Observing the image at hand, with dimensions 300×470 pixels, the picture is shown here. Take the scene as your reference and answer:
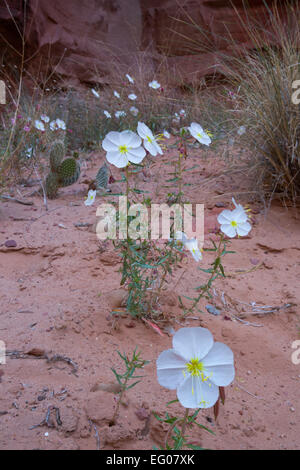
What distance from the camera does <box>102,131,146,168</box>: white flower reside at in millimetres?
1129

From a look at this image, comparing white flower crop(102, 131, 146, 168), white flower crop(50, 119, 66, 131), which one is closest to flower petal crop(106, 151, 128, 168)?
white flower crop(102, 131, 146, 168)

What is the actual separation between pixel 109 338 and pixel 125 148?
2.16 ft

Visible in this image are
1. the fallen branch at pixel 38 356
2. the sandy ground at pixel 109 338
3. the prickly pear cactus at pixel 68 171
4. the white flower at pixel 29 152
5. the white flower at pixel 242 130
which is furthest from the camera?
the white flower at pixel 29 152

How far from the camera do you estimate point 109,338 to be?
53.6 inches

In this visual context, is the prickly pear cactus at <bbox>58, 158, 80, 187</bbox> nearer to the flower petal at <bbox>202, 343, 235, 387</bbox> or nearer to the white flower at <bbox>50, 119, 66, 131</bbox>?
the white flower at <bbox>50, 119, 66, 131</bbox>

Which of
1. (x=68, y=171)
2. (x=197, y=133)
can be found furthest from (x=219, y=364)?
(x=68, y=171)

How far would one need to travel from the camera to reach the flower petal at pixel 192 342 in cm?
75

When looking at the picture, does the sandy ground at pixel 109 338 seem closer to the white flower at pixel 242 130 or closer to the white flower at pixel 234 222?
the white flower at pixel 234 222

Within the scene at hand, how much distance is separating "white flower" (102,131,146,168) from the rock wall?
4806 mm

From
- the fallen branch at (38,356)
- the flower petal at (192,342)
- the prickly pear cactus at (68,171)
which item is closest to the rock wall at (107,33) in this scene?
the prickly pear cactus at (68,171)

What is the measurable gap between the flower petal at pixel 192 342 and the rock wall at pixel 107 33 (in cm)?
535

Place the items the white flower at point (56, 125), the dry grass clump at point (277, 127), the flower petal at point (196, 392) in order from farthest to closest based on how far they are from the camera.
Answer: the white flower at point (56, 125), the dry grass clump at point (277, 127), the flower petal at point (196, 392)

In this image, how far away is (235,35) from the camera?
24.0 feet

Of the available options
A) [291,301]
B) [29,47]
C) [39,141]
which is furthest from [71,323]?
[29,47]
